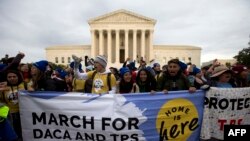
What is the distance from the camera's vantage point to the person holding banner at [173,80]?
23.1ft

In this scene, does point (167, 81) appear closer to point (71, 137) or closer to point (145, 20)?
point (71, 137)

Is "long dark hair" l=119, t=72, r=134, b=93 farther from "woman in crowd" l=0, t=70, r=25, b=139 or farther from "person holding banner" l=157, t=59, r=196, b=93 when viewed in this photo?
"woman in crowd" l=0, t=70, r=25, b=139

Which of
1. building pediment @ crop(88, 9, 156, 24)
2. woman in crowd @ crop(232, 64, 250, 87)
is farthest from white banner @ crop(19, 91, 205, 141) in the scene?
building pediment @ crop(88, 9, 156, 24)

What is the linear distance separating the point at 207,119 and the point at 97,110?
89.8 inches

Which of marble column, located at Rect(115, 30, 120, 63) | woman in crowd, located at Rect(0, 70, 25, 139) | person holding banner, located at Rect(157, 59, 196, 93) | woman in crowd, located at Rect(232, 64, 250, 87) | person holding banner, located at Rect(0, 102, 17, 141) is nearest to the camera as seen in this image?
person holding banner, located at Rect(0, 102, 17, 141)

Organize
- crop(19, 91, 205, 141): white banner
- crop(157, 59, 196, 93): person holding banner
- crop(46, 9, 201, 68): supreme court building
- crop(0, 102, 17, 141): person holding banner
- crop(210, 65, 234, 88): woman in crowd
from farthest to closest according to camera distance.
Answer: crop(46, 9, 201, 68): supreme court building
crop(210, 65, 234, 88): woman in crowd
crop(157, 59, 196, 93): person holding banner
crop(19, 91, 205, 141): white banner
crop(0, 102, 17, 141): person holding banner

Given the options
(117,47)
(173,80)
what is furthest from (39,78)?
(117,47)

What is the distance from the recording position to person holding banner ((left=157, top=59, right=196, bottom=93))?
7.05 meters

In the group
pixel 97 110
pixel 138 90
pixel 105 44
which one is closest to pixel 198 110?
pixel 138 90

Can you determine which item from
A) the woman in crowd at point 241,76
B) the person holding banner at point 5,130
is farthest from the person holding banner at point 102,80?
the woman in crowd at point 241,76

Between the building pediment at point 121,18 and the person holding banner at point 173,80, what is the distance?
75422 mm

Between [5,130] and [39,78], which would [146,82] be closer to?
[39,78]

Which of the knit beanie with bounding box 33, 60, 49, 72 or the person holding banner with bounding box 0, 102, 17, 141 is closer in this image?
the person holding banner with bounding box 0, 102, 17, 141

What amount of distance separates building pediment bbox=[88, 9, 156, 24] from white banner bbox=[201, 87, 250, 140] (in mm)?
75437
